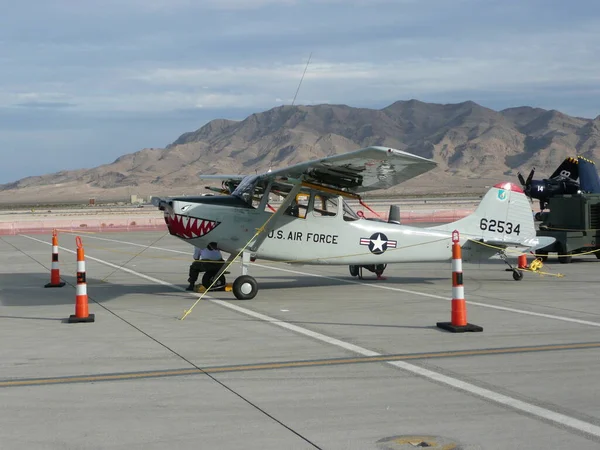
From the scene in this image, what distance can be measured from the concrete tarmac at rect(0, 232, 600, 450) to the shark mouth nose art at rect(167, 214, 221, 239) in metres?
1.19

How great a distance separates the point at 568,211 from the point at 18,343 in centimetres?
1567

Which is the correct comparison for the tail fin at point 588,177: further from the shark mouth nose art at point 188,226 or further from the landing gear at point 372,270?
the shark mouth nose art at point 188,226

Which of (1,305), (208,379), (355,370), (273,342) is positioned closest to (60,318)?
(1,305)

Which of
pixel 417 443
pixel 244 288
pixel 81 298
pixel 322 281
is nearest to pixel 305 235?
pixel 244 288

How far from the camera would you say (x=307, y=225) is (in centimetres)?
1424

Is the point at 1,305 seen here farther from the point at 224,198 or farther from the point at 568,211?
the point at 568,211

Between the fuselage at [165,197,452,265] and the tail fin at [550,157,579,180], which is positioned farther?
the tail fin at [550,157,579,180]

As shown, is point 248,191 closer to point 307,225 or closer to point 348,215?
point 307,225

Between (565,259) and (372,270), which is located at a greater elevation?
(372,270)

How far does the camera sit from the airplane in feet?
70.5

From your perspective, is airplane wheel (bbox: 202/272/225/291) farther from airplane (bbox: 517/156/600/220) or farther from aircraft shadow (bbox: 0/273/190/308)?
airplane (bbox: 517/156/600/220)

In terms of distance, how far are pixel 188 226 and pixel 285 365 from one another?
5.95 metres

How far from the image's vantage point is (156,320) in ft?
36.2

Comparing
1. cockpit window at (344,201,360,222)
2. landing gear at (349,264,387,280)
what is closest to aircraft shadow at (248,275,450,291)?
landing gear at (349,264,387,280)
